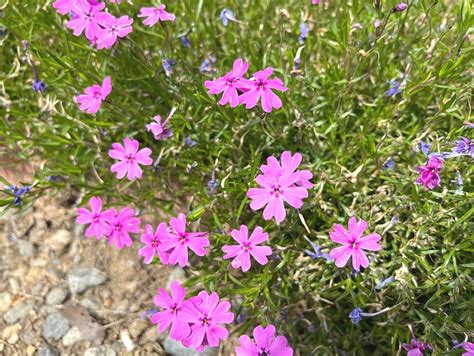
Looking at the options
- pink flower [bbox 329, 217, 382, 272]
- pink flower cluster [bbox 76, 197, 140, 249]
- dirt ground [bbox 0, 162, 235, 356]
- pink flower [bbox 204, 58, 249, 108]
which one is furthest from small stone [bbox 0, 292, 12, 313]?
pink flower [bbox 329, 217, 382, 272]

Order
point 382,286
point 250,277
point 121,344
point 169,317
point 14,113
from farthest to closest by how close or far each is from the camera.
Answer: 1. point 14,113
2. point 121,344
3. point 250,277
4. point 382,286
5. point 169,317

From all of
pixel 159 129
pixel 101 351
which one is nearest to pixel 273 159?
pixel 159 129

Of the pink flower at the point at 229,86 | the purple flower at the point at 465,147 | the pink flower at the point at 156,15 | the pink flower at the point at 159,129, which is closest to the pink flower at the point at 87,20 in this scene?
the pink flower at the point at 156,15

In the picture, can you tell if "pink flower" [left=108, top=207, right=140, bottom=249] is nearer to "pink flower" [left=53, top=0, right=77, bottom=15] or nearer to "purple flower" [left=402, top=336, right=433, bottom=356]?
"pink flower" [left=53, top=0, right=77, bottom=15]

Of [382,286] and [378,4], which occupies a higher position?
[378,4]

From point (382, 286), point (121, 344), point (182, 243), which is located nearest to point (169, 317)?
point (182, 243)

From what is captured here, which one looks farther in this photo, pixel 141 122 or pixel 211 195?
pixel 141 122

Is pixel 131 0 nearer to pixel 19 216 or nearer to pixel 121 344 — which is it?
pixel 19 216
